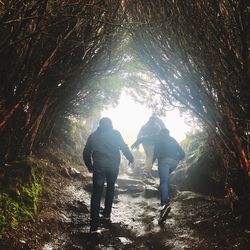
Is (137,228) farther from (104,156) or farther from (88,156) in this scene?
(88,156)

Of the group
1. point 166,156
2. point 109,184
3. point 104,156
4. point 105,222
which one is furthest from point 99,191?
point 166,156

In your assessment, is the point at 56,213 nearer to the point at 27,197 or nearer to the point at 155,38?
the point at 27,197

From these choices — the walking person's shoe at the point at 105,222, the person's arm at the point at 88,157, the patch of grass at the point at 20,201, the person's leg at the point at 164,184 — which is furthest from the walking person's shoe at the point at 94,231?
the person's leg at the point at 164,184

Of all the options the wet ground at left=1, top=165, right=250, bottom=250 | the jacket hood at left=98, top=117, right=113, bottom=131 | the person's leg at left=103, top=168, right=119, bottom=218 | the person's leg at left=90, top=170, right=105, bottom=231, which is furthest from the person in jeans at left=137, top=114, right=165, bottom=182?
the person's leg at left=90, top=170, right=105, bottom=231

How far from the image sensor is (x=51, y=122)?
10039mm

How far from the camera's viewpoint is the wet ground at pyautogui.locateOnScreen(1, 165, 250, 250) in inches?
191

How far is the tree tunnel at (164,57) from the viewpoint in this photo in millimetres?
5012

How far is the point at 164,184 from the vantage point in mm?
6824

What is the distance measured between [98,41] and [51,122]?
3454mm

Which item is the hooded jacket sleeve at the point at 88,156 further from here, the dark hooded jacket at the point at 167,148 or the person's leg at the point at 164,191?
the dark hooded jacket at the point at 167,148

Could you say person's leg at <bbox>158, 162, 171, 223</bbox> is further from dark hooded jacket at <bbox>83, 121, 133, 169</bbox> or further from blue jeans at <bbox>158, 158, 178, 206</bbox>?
dark hooded jacket at <bbox>83, 121, 133, 169</bbox>

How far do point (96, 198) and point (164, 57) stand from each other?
308 cm

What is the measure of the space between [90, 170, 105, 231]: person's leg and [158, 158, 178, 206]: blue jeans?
146 centimetres

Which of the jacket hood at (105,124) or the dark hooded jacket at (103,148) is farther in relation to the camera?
the jacket hood at (105,124)
